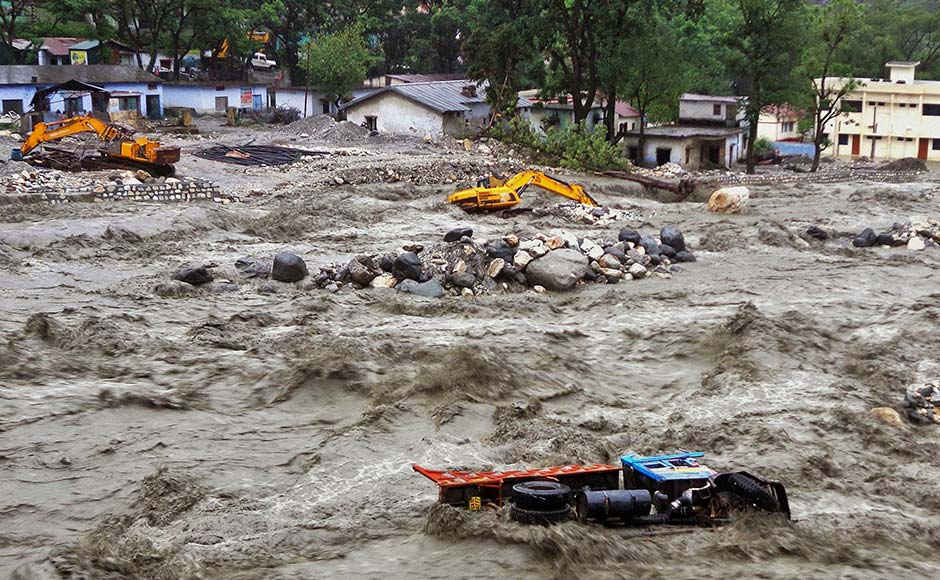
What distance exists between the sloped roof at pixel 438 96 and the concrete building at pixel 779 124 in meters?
14.8

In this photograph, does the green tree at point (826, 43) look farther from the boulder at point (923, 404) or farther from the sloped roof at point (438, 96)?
the boulder at point (923, 404)

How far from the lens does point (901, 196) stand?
28984 millimetres

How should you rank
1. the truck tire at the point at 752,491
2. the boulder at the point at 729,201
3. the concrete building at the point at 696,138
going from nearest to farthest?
1. the truck tire at the point at 752,491
2. the boulder at the point at 729,201
3. the concrete building at the point at 696,138

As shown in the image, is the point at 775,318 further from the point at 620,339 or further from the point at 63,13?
the point at 63,13

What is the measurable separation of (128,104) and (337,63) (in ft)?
29.4

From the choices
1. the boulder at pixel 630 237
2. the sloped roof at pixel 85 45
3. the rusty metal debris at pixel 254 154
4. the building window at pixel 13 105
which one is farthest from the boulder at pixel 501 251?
the sloped roof at pixel 85 45

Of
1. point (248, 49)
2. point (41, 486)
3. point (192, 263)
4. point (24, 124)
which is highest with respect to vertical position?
point (248, 49)

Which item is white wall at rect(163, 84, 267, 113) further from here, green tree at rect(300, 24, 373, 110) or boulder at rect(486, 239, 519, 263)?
boulder at rect(486, 239, 519, 263)

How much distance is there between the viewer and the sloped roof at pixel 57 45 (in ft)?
151

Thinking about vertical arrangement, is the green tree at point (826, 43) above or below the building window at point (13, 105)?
above

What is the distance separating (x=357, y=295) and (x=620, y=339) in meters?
4.32

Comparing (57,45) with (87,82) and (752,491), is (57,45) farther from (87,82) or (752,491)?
(752,491)

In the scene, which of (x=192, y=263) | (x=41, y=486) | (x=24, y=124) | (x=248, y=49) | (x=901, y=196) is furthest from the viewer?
(x=248, y=49)

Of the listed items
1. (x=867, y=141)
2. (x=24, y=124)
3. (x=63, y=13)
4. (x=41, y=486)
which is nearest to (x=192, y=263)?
(x=41, y=486)
